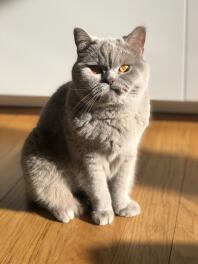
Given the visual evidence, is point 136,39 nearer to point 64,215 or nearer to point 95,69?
point 95,69

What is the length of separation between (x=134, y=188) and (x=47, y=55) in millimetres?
709

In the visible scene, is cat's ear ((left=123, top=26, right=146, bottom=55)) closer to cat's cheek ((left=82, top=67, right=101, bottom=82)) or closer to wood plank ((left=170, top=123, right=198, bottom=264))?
cat's cheek ((left=82, top=67, right=101, bottom=82))

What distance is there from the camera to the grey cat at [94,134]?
1.18 meters

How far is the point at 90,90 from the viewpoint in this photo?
3.89 feet

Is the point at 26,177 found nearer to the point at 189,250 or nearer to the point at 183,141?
the point at 189,250

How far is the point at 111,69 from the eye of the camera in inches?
45.7

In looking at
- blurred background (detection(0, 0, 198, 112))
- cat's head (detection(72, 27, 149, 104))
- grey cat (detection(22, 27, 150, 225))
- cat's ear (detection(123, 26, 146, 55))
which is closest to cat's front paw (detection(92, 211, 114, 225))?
grey cat (detection(22, 27, 150, 225))

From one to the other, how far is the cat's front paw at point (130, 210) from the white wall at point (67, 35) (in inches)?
25.6

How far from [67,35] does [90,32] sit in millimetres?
95

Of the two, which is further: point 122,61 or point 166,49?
point 166,49

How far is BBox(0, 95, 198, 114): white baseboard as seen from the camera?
6.57 ft

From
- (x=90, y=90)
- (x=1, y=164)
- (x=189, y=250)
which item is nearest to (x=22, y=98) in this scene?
(x=1, y=164)

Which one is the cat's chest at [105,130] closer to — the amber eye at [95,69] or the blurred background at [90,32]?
the amber eye at [95,69]

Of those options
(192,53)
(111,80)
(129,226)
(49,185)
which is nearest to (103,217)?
(129,226)
